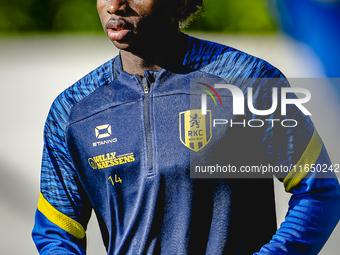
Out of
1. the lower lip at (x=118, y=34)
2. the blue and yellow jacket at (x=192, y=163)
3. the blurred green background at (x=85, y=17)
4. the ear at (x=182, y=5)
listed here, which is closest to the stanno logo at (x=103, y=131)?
the blue and yellow jacket at (x=192, y=163)

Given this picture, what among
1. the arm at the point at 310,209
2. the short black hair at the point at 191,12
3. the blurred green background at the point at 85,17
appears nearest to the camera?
the arm at the point at 310,209

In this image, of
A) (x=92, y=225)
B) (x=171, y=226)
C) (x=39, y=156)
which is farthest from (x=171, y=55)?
(x=39, y=156)

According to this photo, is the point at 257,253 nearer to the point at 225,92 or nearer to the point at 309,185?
the point at 309,185

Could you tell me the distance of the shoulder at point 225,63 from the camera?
1.04 meters

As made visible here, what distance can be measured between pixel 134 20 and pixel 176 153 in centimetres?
32

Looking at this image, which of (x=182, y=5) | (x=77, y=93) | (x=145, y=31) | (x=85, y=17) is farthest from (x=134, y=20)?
(x=85, y=17)

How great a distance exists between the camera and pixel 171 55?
3.50 ft

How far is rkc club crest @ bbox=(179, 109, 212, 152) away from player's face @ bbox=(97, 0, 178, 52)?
0.67ft

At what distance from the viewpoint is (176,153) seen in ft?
3.23

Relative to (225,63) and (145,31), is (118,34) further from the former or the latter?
(225,63)

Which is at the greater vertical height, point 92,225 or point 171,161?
point 171,161

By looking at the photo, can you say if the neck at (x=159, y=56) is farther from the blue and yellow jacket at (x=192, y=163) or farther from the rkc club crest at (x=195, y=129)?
the rkc club crest at (x=195, y=129)

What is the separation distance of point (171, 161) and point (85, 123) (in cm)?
26

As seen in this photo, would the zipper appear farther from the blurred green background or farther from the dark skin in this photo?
the blurred green background
